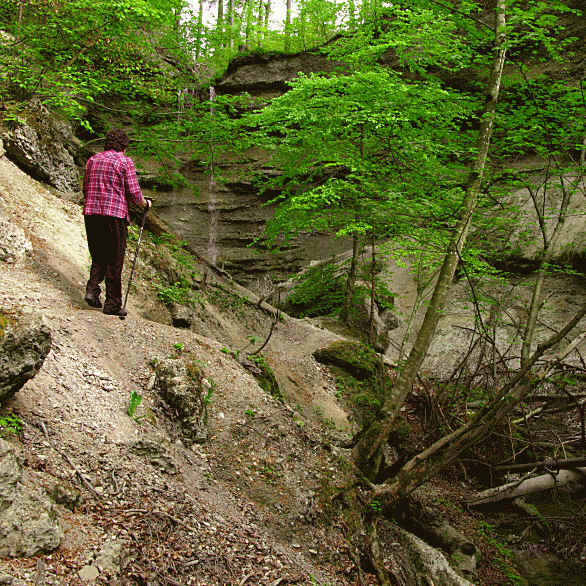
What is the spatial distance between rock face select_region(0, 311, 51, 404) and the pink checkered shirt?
2.65 m

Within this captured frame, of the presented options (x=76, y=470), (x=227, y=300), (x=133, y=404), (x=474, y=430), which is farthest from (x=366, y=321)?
(x=76, y=470)

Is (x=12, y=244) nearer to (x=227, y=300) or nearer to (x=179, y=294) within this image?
(x=179, y=294)

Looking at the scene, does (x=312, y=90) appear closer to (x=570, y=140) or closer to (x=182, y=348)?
(x=570, y=140)

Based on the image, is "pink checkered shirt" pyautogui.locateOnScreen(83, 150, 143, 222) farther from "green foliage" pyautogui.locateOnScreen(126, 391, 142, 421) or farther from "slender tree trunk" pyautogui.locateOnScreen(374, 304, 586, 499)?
"slender tree trunk" pyautogui.locateOnScreen(374, 304, 586, 499)

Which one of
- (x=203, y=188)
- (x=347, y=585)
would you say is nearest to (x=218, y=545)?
(x=347, y=585)

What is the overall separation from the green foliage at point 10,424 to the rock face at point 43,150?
7184 mm

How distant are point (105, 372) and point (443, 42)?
21.5 ft

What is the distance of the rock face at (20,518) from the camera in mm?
2248

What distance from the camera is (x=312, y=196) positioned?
290 inches

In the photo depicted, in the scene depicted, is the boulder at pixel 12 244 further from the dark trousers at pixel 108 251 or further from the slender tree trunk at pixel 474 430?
the slender tree trunk at pixel 474 430

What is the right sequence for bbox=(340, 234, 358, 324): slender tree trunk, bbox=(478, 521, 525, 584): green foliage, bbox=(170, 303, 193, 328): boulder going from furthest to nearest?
bbox=(340, 234, 358, 324): slender tree trunk, bbox=(170, 303, 193, 328): boulder, bbox=(478, 521, 525, 584): green foliage

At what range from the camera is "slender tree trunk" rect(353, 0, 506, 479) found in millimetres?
5832

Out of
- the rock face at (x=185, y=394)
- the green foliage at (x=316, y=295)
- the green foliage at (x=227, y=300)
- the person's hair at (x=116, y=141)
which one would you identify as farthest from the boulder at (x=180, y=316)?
the green foliage at (x=316, y=295)

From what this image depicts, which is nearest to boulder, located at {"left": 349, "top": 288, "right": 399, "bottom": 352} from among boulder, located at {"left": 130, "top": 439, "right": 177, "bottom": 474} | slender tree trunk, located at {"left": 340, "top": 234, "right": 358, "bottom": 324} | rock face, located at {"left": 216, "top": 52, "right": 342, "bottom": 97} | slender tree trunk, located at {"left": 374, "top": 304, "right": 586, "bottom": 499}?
slender tree trunk, located at {"left": 340, "top": 234, "right": 358, "bottom": 324}
